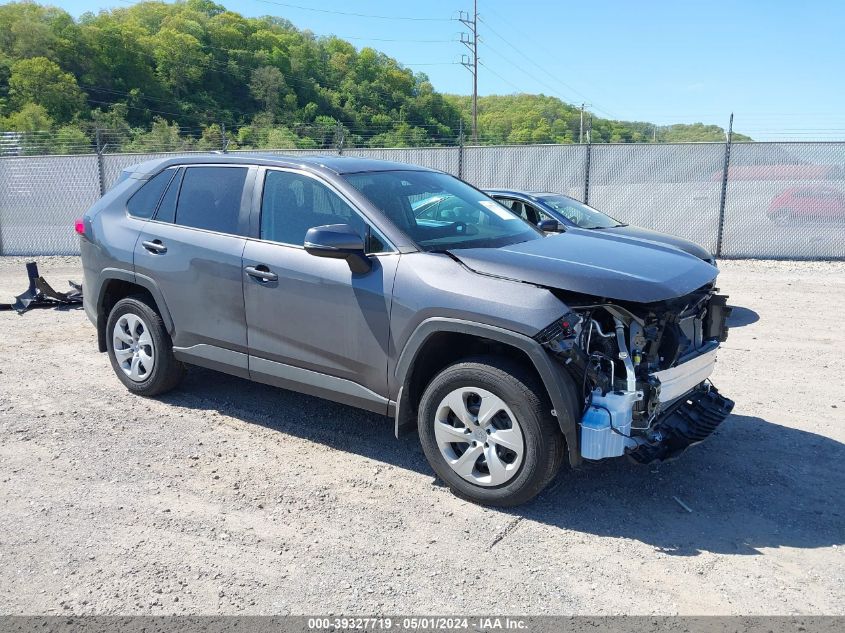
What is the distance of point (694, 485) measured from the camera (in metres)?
4.23

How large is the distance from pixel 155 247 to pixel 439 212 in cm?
214

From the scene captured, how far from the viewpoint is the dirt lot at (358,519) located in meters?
3.13

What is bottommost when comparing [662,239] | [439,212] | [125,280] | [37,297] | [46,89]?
[37,297]

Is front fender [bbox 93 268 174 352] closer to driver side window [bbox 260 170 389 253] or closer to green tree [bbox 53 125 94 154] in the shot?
driver side window [bbox 260 170 389 253]

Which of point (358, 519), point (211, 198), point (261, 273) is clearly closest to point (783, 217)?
point (211, 198)

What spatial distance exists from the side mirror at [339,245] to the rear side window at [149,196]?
1925 millimetres

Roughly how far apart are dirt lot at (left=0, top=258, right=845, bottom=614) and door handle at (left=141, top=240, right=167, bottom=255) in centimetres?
121

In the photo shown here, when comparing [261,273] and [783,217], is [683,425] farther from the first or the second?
[783,217]

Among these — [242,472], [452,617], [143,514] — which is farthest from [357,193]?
[452,617]

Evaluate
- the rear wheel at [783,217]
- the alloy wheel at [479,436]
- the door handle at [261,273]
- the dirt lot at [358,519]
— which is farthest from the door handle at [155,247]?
the rear wheel at [783,217]

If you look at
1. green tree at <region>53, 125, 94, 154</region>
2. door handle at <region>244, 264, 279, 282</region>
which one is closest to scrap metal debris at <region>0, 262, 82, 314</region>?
door handle at <region>244, 264, 279, 282</region>

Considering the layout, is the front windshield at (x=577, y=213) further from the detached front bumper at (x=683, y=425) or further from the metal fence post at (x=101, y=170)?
the metal fence post at (x=101, y=170)

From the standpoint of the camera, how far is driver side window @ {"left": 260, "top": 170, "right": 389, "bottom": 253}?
175 inches

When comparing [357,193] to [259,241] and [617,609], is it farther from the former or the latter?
[617,609]
